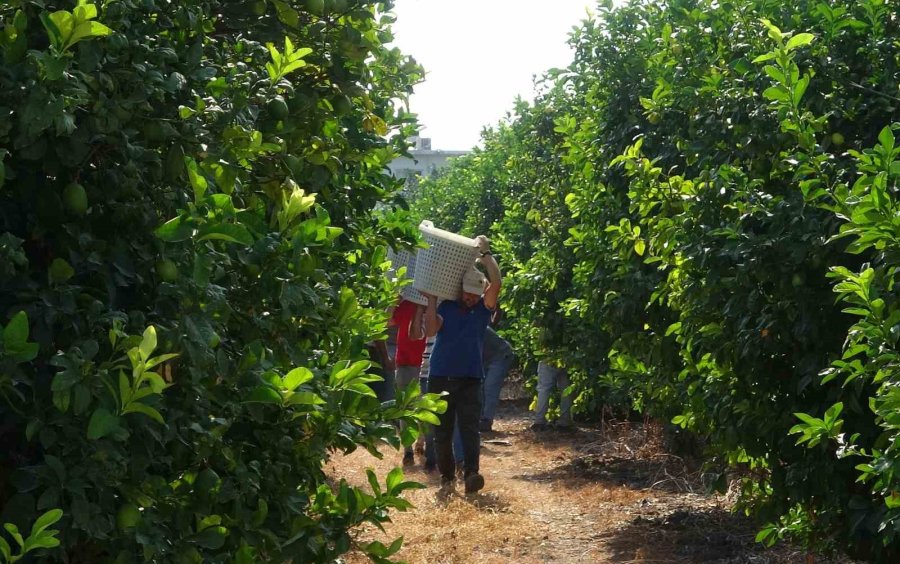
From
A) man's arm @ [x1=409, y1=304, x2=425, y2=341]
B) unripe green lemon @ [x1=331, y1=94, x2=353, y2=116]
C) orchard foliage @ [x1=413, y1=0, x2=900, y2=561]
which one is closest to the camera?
unripe green lemon @ [x1=331, y1=94, x2=353, y2=116]

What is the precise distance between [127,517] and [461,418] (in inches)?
276

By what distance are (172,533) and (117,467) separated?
351 mm

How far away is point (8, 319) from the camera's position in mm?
2256

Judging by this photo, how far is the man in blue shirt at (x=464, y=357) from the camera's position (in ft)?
29.7

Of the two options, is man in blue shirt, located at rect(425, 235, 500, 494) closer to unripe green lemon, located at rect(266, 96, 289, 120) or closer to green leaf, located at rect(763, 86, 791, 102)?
green leaf, located at rect(763, 86, 791, 102)

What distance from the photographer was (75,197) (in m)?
2.30

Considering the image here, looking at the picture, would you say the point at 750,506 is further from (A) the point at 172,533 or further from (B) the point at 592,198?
(A) the point at 172,533

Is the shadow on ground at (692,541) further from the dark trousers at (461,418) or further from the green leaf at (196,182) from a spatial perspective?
the green leaf at (196,182)

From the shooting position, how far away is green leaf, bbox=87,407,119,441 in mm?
2074

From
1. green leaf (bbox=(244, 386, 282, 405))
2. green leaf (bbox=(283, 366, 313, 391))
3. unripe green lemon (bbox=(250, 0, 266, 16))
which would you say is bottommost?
green leaf (bbox=(244, 386, 282, 405))

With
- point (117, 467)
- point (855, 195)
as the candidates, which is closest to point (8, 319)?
point (117, 467)

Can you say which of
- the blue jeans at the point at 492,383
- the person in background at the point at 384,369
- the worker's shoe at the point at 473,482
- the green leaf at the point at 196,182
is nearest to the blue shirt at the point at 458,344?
the worker's shoe at the point at 473,482

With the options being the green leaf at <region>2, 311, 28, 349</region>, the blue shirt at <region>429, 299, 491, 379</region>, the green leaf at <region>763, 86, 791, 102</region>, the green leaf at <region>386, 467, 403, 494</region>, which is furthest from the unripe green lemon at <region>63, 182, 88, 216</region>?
the blue shirt at <region>429, 299, 491, 379</region>

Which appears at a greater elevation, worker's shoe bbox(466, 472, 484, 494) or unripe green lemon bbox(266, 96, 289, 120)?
unripe green lemon bbox(266, 96, 289, 120)
